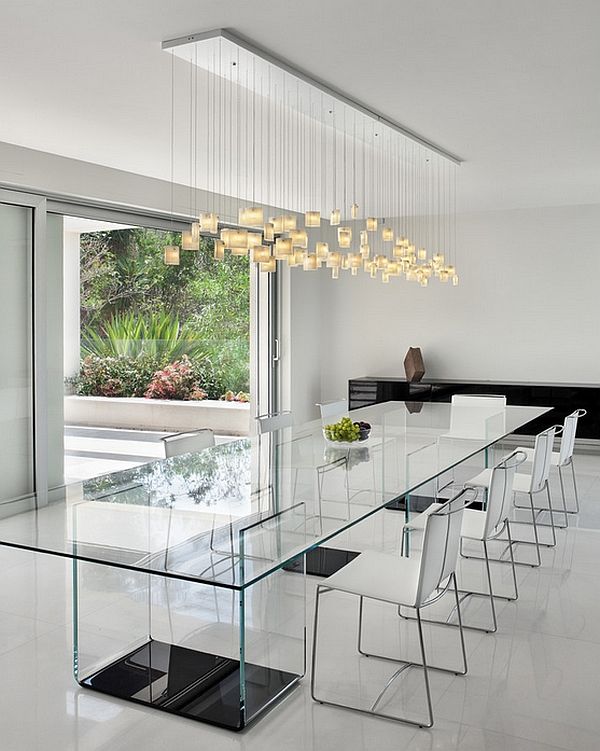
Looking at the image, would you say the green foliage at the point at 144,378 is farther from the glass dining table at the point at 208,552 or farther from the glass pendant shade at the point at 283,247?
the glass pendant shade at the point at 283,247

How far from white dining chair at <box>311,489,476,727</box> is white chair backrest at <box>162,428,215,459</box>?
5.18ft

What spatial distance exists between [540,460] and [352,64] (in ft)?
8.28

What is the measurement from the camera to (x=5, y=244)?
588 centimetres

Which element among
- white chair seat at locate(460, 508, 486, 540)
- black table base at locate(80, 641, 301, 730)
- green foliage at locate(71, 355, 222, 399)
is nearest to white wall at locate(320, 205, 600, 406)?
green foliage at locate(71, 355, 222, 399)

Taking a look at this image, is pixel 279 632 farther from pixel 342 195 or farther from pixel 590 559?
pixel 342 195

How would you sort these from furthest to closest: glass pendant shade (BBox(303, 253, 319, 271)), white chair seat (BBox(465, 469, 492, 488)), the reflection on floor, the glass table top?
white chair seat (BBox(465, 469, 492, 488))
glass pendant shade (BBox(303, 253, 319, 271))
the reflection on floor
the glass table top

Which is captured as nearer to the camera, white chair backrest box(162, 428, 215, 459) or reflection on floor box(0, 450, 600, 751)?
reflection on floor box(0, 450, 600, 751)

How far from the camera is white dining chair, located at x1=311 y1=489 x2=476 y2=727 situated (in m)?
2.96

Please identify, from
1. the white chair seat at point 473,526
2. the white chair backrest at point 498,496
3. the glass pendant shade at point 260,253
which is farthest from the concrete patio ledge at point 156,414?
the white chair backrest at point 498,496

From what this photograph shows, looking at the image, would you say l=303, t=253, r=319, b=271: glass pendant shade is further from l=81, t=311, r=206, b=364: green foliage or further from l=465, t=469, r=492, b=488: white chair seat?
l=81, t=311, r=206, b=364: green foliage

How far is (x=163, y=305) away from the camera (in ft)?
24.7

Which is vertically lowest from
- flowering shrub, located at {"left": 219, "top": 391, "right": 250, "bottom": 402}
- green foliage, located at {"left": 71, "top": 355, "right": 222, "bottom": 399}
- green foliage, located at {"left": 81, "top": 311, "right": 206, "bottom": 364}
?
flowering shrub, located at {"left": 219, "top": 391, "right": 250, "bottom": 402}

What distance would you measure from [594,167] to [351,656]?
4.79m

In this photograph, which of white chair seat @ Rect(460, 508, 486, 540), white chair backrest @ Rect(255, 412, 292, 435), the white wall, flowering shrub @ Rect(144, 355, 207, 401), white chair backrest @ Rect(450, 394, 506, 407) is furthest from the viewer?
the white wall
